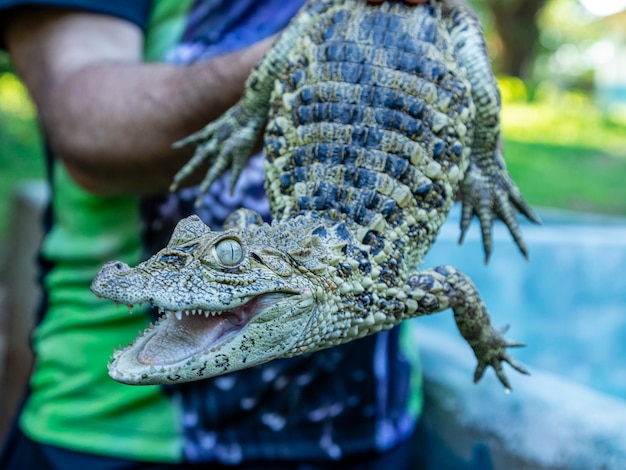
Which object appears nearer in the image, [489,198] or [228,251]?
[228,251]

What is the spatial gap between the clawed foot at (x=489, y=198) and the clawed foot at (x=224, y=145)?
44cm

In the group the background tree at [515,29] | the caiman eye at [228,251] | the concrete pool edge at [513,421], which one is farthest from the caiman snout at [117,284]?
the background tree at [515,29]

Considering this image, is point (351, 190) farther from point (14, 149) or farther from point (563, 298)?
point (14, 149)

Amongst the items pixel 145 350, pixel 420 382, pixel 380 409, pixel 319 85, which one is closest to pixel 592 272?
pixel 420 382

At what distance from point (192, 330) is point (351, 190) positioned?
384 millimetres

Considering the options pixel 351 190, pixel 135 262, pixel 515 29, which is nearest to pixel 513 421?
pixel 351 190

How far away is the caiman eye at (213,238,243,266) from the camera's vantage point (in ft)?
3.55

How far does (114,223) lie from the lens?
2.01m

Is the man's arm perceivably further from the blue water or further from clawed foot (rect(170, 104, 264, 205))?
the blue water

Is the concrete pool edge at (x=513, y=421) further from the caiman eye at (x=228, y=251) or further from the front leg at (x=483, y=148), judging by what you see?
the caiman eye at (x=228, y=251)

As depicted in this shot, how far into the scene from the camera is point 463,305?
1.41m

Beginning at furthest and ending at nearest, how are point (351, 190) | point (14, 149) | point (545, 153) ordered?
1. point (14, 149)
2. point (545, 153)
3. point (351, 190)

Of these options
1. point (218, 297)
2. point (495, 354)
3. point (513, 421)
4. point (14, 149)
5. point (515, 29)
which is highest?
point (218, 297)

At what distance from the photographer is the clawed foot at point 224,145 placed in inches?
60.2
